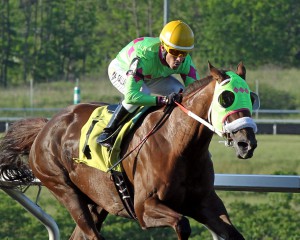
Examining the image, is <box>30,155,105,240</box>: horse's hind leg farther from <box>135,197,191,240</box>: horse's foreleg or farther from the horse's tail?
<box>135,197,191,240</box>: horse's foreleg

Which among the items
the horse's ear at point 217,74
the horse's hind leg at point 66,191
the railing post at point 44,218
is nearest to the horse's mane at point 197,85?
the horse's ear at point 217,74

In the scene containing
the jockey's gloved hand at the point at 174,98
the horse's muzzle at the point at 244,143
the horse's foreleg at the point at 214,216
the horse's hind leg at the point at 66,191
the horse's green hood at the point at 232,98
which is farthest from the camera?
the horse's hind leg at the point at 66,191

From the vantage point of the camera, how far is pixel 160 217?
189 inches

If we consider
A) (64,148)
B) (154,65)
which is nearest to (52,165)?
(64,148)

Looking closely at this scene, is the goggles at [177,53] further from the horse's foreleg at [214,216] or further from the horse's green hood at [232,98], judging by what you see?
the horse's foreleg at [214,216]

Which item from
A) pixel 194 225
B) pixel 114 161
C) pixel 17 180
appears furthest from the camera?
pixel 194 225

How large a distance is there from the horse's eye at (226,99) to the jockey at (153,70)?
1.45 ft

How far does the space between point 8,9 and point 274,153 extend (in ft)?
41.9

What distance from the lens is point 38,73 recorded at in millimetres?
27609

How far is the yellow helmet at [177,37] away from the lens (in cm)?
506

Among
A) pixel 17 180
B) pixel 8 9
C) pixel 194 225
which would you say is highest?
pixel 17 180

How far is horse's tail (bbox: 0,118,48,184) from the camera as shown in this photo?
6.40 meters

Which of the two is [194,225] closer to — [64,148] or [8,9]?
[64,148]

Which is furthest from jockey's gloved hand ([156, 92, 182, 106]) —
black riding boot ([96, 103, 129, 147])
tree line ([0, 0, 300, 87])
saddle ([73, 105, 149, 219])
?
tree line ([0, 0, 300, 87])
